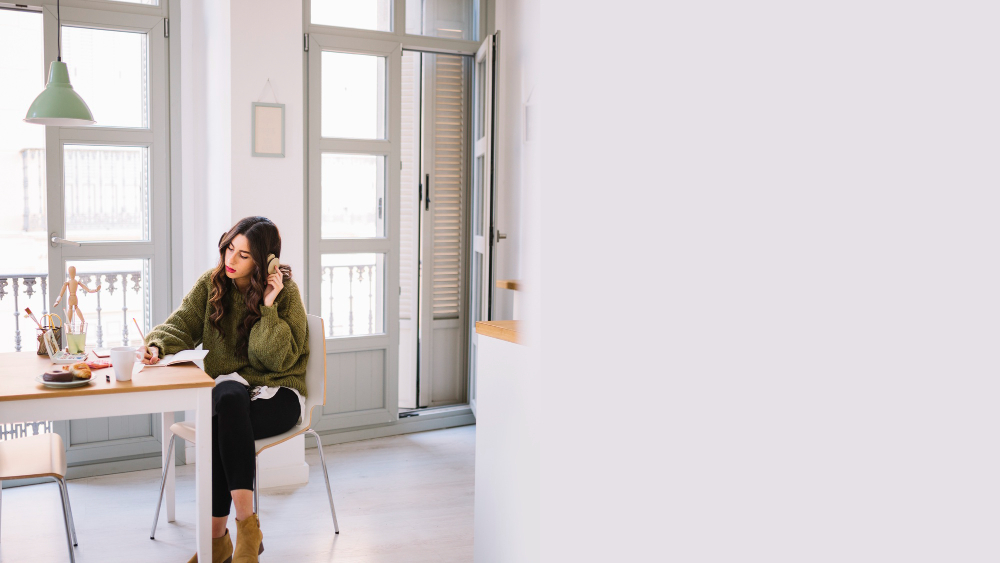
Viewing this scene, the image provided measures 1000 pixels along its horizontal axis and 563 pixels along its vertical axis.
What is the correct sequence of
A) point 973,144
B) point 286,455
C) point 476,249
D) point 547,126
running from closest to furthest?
point 973,144
point 547,126
point 286,455
point 476,249

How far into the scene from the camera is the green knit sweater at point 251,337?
2.24m

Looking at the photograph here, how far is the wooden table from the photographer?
1710 mm

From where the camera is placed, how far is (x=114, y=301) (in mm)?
3082

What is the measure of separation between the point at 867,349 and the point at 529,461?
1.29 metres

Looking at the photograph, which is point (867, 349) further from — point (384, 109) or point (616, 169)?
point (384, 109)

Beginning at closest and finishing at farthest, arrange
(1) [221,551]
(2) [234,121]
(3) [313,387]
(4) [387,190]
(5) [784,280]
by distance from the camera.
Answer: (5) [784,280] < (1) [221,551] < (3) [313,387] < (2) [234,121] < (4) [387,190]

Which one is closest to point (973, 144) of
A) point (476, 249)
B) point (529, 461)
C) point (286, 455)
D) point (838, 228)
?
point (838, 228)

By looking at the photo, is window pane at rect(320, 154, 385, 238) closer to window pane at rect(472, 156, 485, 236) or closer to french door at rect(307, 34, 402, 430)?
french door at rect(307, 34, 402, 430)

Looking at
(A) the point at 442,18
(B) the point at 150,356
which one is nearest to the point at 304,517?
(B) the point at 150,356

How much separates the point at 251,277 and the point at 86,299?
1.28 metres

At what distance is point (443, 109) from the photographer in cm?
390

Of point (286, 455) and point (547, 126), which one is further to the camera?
point (286, 455)

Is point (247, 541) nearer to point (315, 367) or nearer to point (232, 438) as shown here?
point (232, 438)

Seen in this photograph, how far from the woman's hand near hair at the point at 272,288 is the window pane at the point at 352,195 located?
1.17m
